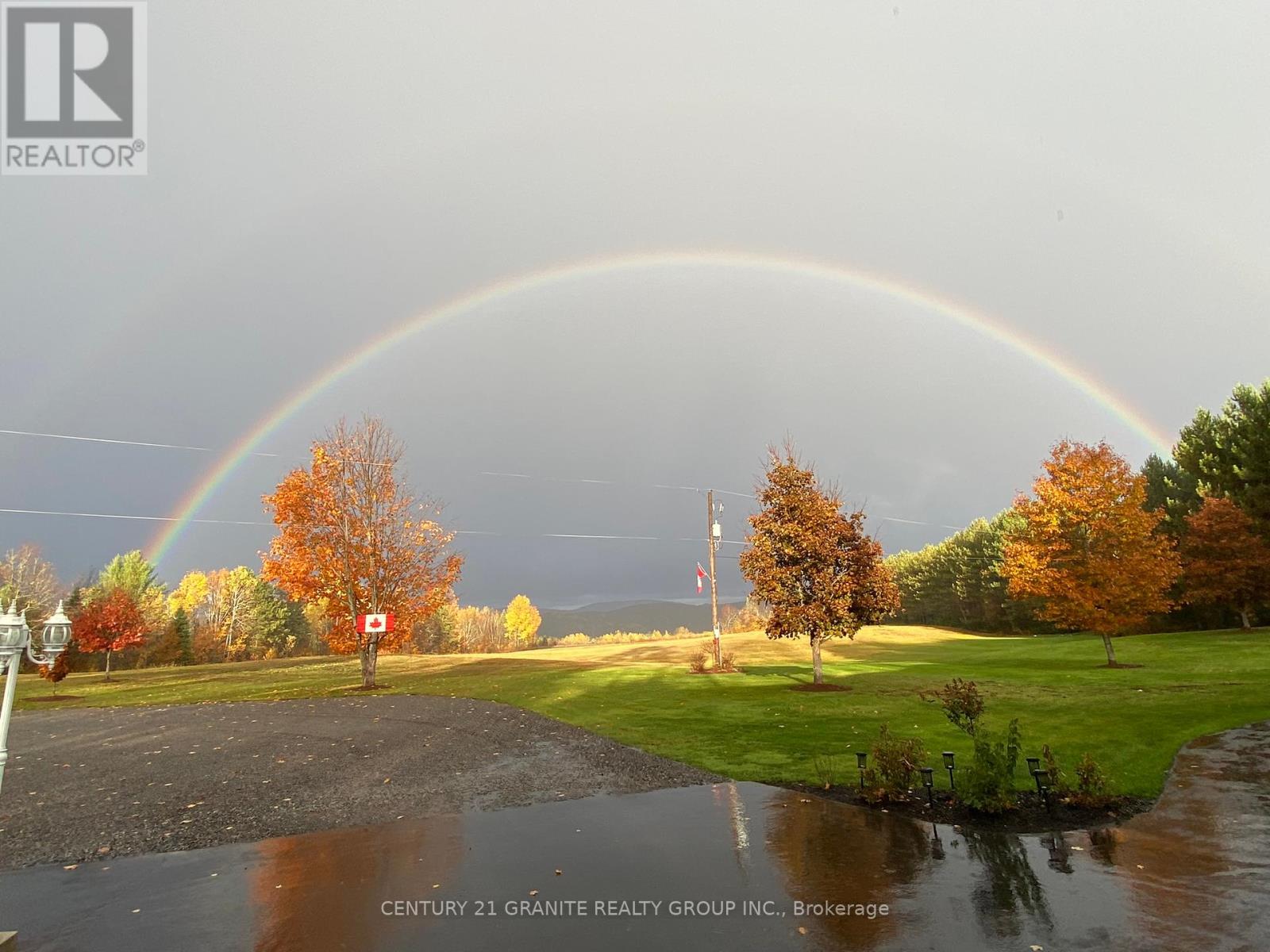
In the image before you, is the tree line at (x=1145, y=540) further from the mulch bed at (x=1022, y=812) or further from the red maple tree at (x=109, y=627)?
the red maple tree at (x=109, y=627)

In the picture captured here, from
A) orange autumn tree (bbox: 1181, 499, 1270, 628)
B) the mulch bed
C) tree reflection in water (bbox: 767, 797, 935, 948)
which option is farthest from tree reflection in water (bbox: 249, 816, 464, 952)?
orange autumn tree (bbox: 1181, 499, 1270, 628)

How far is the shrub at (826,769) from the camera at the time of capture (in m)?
11.0

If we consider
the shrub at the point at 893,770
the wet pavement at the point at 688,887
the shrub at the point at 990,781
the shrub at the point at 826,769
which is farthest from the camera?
the shrub at the point at 826,769

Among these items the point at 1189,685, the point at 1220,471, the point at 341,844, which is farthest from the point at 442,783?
the point at 1220,471

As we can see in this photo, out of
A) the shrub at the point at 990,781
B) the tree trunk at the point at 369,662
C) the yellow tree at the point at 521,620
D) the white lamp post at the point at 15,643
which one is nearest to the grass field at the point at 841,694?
the tree trunk at the point at 369,662

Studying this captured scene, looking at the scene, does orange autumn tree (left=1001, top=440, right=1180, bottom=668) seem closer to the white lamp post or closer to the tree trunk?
the tree trunk

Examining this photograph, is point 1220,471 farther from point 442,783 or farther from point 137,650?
point 137,650

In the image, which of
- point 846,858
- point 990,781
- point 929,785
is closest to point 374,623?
point 929,785

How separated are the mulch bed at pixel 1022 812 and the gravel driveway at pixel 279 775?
334 centimetres

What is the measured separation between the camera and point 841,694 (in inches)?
870

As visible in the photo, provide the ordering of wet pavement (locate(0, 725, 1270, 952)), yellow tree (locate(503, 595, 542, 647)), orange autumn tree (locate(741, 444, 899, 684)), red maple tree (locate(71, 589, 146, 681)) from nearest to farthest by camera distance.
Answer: wet pavement (locate(0, 725, 1270, 952)) < orange autumn tree (locate(741, 444, 899, 684)) < red maple tree (locate(71, 589, 146, 681)) < yellow tree (locate(503, 595, 542, 647))

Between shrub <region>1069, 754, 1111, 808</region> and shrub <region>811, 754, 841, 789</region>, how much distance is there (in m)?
3.42

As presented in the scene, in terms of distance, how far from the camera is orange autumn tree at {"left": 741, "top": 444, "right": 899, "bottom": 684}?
2361cm

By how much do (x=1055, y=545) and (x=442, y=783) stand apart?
27.7 m
